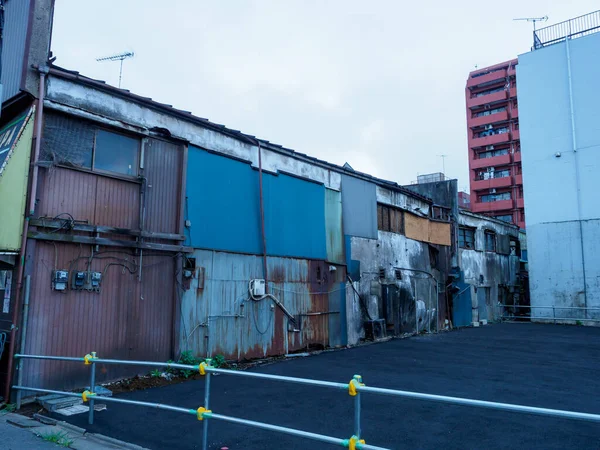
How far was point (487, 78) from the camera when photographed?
58.7m

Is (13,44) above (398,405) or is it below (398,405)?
above

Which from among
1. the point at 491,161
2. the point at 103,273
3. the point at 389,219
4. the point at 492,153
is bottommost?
the point at 103,273

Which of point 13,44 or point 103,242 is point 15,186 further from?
point 13,44

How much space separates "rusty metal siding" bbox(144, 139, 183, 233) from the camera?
10250mm

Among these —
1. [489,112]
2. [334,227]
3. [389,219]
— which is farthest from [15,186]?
[489,112]

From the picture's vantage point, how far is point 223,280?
1172 cm

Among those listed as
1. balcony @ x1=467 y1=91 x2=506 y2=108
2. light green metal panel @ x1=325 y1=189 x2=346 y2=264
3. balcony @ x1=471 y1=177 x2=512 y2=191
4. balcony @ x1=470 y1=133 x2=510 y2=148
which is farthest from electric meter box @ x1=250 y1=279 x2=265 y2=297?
balcony @ x1=467 y1=91 x2=506 y2=108

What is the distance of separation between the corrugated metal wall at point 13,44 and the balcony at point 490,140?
56.8 meters

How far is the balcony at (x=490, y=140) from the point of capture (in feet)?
186

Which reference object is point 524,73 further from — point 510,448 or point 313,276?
point 510,448

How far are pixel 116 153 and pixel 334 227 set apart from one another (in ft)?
26.4

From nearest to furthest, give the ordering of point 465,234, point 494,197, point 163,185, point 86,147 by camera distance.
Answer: point 86,147
point 163,185
point 465,234
point 494,197

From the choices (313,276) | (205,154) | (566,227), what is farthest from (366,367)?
(566,227)

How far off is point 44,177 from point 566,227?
25941 millimetres
